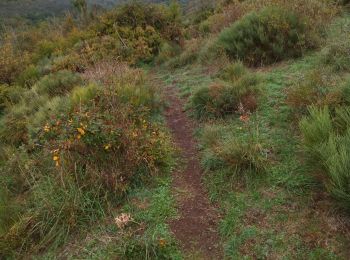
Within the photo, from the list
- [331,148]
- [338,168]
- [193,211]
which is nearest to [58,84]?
[193,211]

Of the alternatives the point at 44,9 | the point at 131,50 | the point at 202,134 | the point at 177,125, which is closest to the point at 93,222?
the point at 202,134

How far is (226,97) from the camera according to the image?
240 inches

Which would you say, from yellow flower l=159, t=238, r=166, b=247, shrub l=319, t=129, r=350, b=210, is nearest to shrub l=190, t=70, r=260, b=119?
shrub l=319, t=129, r=350, b=210

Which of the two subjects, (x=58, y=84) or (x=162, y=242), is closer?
(x=162, y=242)

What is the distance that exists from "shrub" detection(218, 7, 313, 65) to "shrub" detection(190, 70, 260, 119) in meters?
1.67

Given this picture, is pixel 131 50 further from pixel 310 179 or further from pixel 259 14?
pixel 310 179

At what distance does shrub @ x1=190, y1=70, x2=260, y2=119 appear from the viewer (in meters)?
6.03

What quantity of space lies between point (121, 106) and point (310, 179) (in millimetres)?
2965

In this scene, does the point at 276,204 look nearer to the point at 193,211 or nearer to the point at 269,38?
the point at 193,211

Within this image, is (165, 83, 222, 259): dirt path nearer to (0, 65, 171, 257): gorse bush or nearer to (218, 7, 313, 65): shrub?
(0, 65, 171, 257): gorse bush

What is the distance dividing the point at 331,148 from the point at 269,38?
4.88 meters

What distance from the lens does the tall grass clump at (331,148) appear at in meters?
3.55

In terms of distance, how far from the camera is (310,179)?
4109mm

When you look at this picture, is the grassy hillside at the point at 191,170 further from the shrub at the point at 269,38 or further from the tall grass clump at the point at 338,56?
the shrub at the point at 269,38
